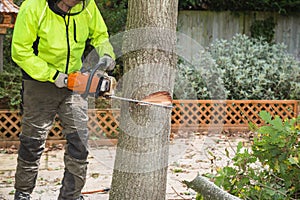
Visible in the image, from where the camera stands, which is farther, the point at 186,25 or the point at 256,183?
the point at 186,25

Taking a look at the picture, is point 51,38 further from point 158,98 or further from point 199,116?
point 199,116

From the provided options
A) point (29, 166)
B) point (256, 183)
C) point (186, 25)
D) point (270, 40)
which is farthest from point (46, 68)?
point (270, 40)

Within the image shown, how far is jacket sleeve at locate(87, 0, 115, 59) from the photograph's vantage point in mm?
3723

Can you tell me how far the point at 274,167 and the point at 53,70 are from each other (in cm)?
143

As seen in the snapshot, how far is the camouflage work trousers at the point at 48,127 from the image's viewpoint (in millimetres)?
3640

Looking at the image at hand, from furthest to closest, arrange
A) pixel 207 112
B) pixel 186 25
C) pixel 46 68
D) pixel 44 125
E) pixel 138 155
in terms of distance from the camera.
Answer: pixel 186 25 < pixel 207 112 < pixel 44 125 < pixel 46 68 < pixel 138 155

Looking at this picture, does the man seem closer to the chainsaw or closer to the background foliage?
the chainsaw

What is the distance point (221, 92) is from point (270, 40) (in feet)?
9.33

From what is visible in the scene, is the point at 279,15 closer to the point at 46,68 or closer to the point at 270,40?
the point at 270,40

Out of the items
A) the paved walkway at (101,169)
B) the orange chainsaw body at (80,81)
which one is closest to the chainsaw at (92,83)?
the orange chainsaw body at (80,81)

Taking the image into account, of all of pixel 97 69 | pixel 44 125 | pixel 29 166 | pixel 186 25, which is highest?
pixel 186 25

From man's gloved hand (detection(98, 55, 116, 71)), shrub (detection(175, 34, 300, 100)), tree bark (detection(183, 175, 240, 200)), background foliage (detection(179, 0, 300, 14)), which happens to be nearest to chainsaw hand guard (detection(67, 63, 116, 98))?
man's gloved hand (detection(98, 55, 116, 71))

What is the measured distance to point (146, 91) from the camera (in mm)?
2977

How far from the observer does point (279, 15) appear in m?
10.4
